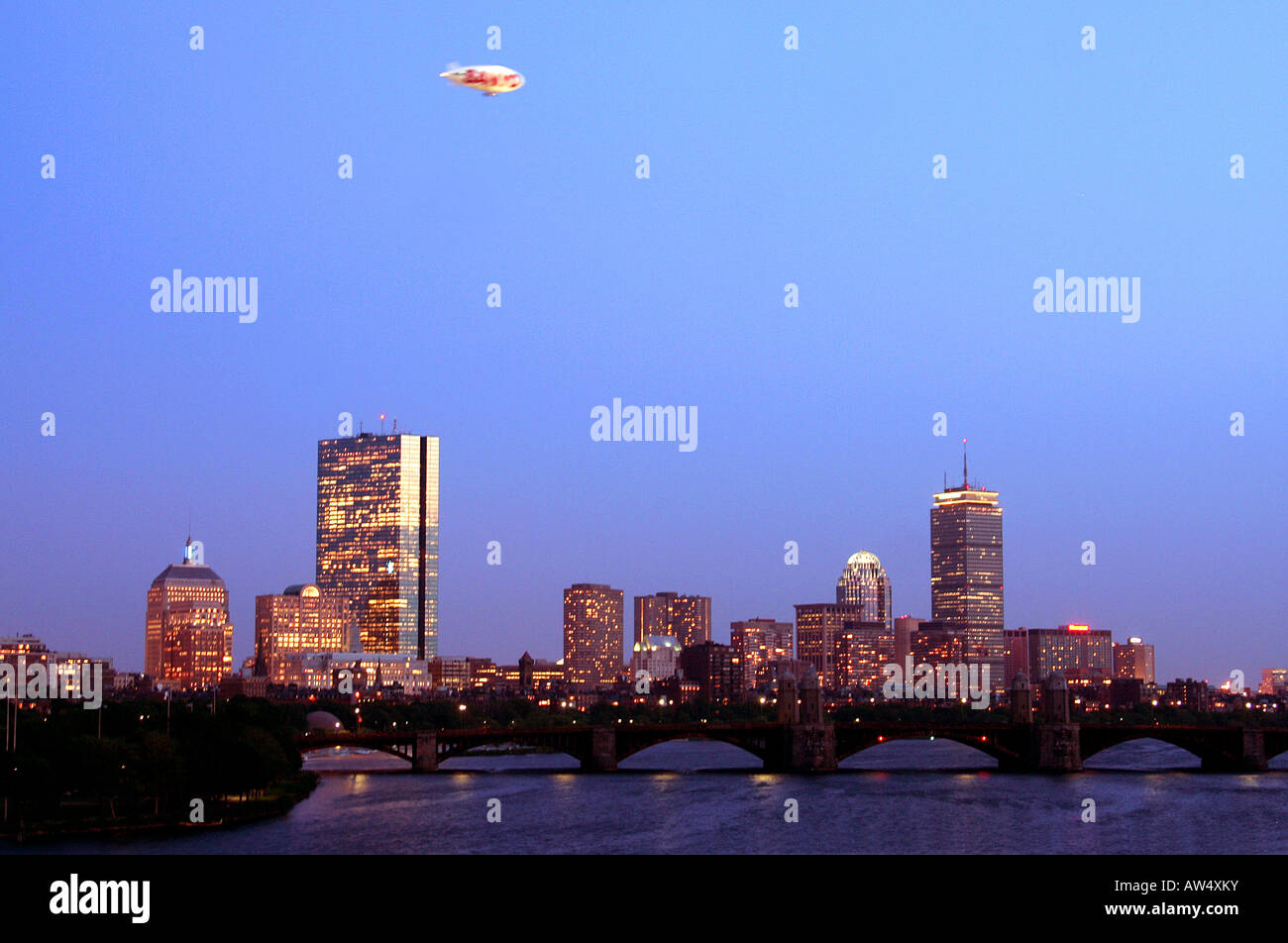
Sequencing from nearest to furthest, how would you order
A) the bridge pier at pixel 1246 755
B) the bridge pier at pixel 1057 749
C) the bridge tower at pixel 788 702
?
the bridge pier at pixel 1057 749 < the bridge pier at pixel 1246 755 < the bridge tower at pixel 788 702

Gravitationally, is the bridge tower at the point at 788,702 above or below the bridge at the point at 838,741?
above

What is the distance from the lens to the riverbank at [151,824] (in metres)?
81.9

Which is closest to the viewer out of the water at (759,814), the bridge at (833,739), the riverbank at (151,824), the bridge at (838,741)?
the riverbank at (151,824)

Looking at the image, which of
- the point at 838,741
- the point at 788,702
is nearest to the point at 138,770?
the point at 788,702

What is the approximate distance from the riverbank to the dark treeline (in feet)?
1.24

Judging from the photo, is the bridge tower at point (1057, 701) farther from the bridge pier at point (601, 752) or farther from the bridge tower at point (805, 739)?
the bridge pier at point (601, 752)

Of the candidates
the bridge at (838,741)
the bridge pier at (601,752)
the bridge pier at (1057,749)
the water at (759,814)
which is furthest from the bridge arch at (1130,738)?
the bridge pier at (601,752)

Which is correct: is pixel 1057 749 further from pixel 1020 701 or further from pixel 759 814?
pixel 759 814

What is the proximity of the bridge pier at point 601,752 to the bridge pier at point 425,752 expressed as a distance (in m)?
14.5

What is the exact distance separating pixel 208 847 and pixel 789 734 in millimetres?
88138

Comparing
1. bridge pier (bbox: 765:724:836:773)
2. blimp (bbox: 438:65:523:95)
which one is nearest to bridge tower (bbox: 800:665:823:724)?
bridge pier (bbox: 765:724:836:773)
